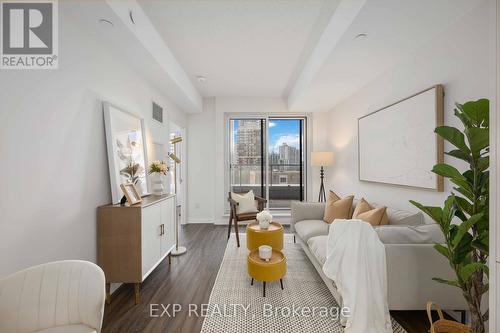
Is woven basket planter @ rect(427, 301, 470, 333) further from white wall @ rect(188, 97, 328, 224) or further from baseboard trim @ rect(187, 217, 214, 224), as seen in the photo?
baseboard trim @ rect(187, 217, 214, 224)

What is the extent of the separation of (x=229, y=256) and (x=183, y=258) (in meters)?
0.66

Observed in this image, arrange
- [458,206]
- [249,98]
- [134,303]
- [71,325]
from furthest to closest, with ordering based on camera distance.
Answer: [249,98] < [134,303] < [458,206] < [71,325]

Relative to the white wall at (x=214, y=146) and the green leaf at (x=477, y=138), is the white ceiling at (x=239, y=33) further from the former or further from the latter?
the green leaf at (x=477, y=138)

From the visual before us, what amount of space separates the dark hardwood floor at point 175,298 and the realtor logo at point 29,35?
2.06 metres

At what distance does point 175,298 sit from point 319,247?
5.04 ft

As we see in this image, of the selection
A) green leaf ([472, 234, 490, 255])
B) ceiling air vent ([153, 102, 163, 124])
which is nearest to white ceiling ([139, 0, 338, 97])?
ceiling air vent ([153, 102, 163, 124])

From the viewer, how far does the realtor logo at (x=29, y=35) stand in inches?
55.9

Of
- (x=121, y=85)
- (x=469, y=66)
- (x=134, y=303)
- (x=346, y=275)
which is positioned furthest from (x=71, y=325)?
(x=469, y=66)

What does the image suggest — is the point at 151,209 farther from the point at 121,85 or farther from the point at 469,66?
the point at 469,66

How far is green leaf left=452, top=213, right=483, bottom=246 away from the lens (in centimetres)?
109

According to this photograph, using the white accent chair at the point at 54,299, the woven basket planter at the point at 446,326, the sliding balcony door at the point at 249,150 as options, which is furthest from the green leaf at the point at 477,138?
the sliding balcony door at the point at 249,150

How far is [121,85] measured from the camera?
240 centimetres

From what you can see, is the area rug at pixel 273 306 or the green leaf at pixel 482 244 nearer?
the green leaf at pixel 482 244

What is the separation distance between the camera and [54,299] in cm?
116
